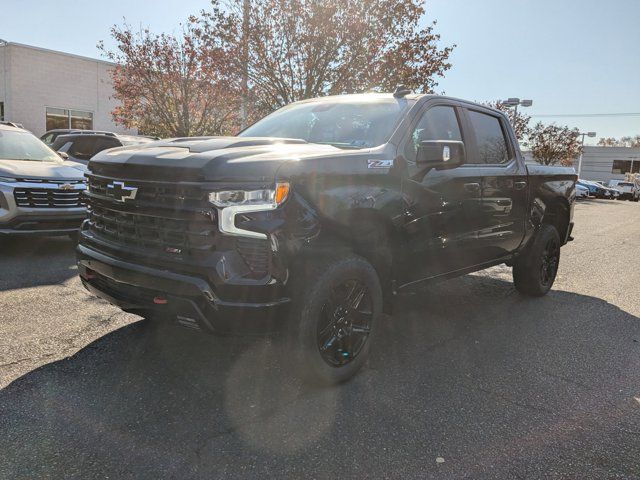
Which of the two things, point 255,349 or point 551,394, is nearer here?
point 551,394

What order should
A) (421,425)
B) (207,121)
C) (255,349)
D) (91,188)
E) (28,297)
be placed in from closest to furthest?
(421,425)
(91,188)
(255,349)
(28,297)
(207,121)

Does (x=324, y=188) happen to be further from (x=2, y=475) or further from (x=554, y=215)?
(x=554, y=215)

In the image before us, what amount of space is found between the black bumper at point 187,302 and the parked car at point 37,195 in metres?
3.57

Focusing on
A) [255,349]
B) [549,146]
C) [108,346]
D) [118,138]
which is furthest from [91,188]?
[549,146]

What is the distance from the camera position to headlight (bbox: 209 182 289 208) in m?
2.77

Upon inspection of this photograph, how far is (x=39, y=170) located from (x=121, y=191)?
4.48m

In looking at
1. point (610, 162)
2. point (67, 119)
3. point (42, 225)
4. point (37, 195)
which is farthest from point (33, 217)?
point (610, 162)

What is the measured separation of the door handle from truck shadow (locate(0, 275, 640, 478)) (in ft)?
4.12

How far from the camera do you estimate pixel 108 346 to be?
379 cm

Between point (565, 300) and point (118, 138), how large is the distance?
30.9 feet

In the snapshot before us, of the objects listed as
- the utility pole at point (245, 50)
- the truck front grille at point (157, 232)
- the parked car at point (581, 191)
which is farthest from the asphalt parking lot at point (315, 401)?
the parked car at point (581, 191)

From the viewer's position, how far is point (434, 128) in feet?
13.5

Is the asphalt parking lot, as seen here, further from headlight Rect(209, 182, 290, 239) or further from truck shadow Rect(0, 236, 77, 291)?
headlight Rect(209, 182, 290, 239)

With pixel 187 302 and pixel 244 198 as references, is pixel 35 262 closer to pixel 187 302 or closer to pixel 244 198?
pixel 187 302
